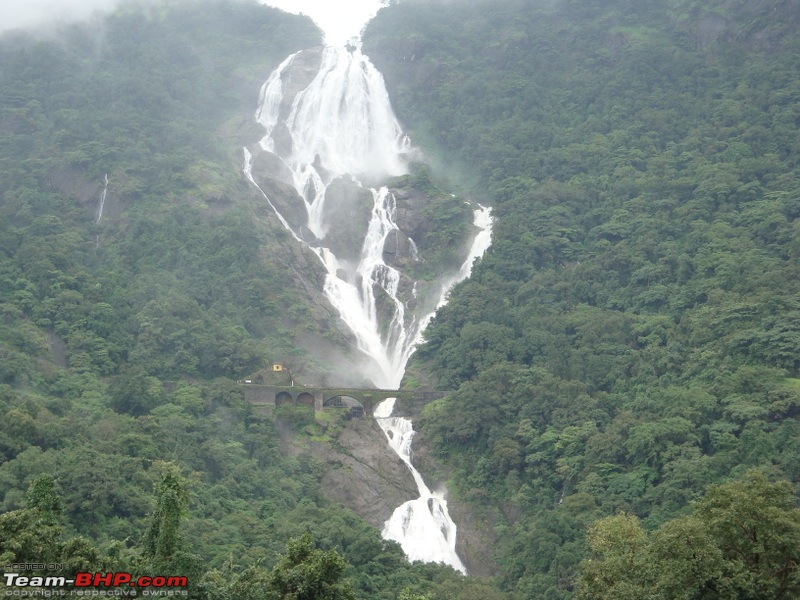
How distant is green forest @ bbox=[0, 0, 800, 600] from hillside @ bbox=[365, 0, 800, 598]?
7.4 inches

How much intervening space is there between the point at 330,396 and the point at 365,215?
2050 centimetres

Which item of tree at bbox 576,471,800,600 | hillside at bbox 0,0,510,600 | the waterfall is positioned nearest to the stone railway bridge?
the waterfall

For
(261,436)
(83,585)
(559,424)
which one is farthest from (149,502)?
(559,424)

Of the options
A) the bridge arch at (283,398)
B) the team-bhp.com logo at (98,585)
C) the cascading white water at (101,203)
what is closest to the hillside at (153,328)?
the cascading white water at (101,203)

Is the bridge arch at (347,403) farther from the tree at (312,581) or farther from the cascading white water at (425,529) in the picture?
the tree at (312,581)

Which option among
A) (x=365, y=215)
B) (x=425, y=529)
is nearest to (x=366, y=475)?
(x=425, y=529)

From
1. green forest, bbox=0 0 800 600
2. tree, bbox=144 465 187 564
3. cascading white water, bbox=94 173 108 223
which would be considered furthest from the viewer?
cascading white water, bbox=94 173 108 223

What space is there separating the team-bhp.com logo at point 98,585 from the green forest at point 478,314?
0.46 metres

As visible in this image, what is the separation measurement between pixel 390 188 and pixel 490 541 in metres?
34.8

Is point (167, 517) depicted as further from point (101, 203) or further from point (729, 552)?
point (101, 203)

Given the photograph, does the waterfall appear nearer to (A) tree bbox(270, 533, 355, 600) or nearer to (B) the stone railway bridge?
(B) the stone railway bridge

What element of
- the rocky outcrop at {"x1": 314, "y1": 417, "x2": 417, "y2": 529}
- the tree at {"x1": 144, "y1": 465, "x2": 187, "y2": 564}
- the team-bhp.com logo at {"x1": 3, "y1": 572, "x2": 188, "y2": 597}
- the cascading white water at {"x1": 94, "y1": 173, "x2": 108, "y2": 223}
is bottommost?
the team-bhp.com logo at {"x1": 3, "y1": 572, "x2": 188, "y2": 597}

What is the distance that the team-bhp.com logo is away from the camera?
67.2 feet

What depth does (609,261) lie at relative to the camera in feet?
191
